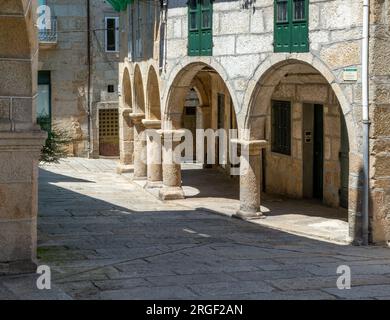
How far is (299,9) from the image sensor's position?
487 inches

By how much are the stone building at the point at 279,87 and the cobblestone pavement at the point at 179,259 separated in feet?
4.20

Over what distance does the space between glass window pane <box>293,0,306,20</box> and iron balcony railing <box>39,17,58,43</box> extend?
53.2ft

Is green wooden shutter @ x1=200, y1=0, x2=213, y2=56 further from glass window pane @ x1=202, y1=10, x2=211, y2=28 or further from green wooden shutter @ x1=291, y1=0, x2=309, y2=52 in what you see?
green wooden shutter @ x1=291, y1=0, x2=309, y2=52

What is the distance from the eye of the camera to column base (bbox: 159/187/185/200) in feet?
55.3

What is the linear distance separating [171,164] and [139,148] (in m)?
3.75

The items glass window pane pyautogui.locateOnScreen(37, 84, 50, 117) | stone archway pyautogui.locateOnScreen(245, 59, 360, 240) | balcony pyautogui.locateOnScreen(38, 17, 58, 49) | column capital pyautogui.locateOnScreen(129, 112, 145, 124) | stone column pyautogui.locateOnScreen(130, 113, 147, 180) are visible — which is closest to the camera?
stone archway pyautogui.locateOnScreen(245, 59, 360, 240)

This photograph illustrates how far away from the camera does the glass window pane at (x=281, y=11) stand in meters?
12.7

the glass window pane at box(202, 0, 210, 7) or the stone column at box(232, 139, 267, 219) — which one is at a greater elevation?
the glass window pane at box(202, 0, 210, 7)

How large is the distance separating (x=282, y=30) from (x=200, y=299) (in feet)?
23.8

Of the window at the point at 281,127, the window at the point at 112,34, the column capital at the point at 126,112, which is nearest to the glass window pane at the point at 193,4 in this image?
the window at the point at 281,127

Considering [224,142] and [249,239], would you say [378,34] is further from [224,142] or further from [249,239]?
[224,142]

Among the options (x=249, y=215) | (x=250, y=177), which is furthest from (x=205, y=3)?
(x=249, y=215)

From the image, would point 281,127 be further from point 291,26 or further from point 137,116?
point 291,26

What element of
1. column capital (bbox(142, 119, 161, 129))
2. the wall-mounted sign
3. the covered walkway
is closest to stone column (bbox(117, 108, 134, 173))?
the covered walkway
